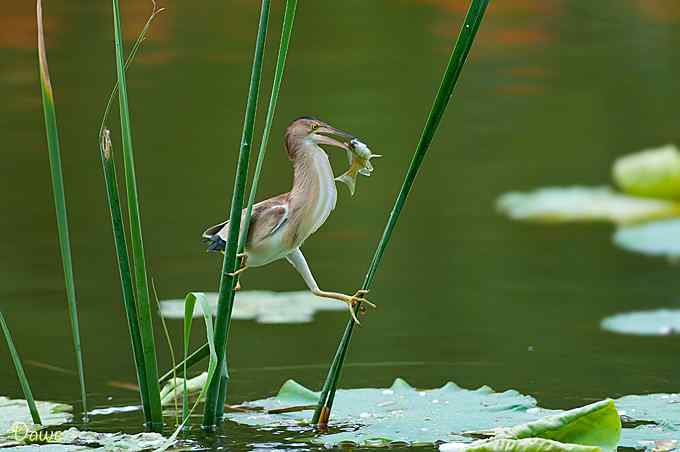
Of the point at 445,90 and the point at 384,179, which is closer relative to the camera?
the point at 445,90

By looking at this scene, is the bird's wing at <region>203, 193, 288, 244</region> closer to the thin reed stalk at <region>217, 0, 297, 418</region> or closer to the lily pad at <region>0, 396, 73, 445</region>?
the thin reed stalk at <region>217, 0, 297, 418</region>

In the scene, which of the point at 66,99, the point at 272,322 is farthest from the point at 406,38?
the point at 272,322

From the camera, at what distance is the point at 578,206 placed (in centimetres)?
558

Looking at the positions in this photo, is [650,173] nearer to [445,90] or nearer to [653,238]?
[653,238]

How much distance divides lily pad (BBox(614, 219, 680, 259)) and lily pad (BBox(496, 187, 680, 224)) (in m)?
0.28

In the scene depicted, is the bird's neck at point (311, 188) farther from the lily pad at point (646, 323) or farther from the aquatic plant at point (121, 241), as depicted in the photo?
the lily pad at point (646, 323)

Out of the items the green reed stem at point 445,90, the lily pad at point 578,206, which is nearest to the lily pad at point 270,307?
the lily pad at point 578,206

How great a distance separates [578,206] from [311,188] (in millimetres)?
3497

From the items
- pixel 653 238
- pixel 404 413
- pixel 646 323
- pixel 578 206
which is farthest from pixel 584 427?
pixel 578 206

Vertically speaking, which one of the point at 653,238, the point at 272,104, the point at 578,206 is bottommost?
the point at 653,238

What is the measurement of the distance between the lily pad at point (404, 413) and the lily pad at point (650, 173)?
3.08m

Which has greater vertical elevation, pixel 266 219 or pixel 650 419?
pixel 266 219

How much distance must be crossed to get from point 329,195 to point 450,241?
289cm

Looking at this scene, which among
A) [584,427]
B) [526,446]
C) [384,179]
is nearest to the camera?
[526,446]
